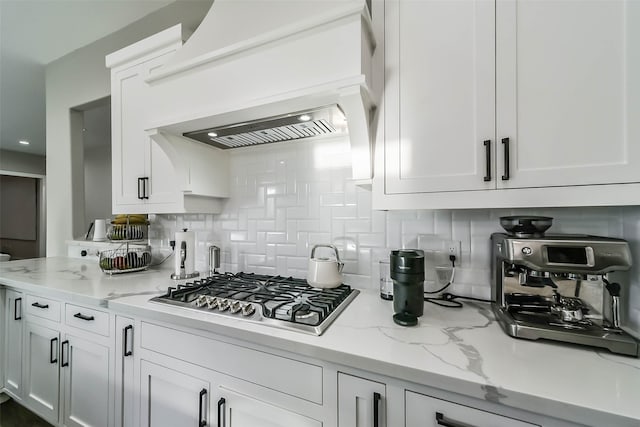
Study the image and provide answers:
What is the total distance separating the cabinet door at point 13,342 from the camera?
1678mm

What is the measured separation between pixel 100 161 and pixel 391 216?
773cm

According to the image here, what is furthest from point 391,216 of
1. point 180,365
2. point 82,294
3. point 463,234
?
point 82,294

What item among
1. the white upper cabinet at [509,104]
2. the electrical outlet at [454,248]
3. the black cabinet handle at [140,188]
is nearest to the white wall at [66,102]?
the black cabinet handle at [140,188]

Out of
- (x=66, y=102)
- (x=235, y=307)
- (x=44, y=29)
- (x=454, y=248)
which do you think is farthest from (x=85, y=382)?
(x=44, y=29)

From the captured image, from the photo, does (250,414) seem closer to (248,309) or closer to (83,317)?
(248,309)

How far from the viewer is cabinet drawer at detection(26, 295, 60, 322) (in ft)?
4.79

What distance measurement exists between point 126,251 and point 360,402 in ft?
6.48

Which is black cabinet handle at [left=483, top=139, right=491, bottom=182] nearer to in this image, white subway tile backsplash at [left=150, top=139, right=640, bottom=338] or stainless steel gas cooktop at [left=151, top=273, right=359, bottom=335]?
white subway tile backsplash at [left=150, top=139, right=640, bottom=338]

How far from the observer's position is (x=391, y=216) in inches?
52.6

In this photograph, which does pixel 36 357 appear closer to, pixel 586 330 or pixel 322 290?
pixel 322 290

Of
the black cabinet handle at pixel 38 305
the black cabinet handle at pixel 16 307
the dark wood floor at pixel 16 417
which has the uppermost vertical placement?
the black cabinet handle at pixel 38 305

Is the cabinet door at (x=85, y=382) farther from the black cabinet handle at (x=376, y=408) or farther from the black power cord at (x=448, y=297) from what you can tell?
the black power cord at (x=448, y=297)

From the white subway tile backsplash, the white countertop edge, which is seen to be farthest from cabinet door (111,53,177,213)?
the white countertop edge

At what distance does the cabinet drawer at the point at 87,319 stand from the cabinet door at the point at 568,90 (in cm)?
187
